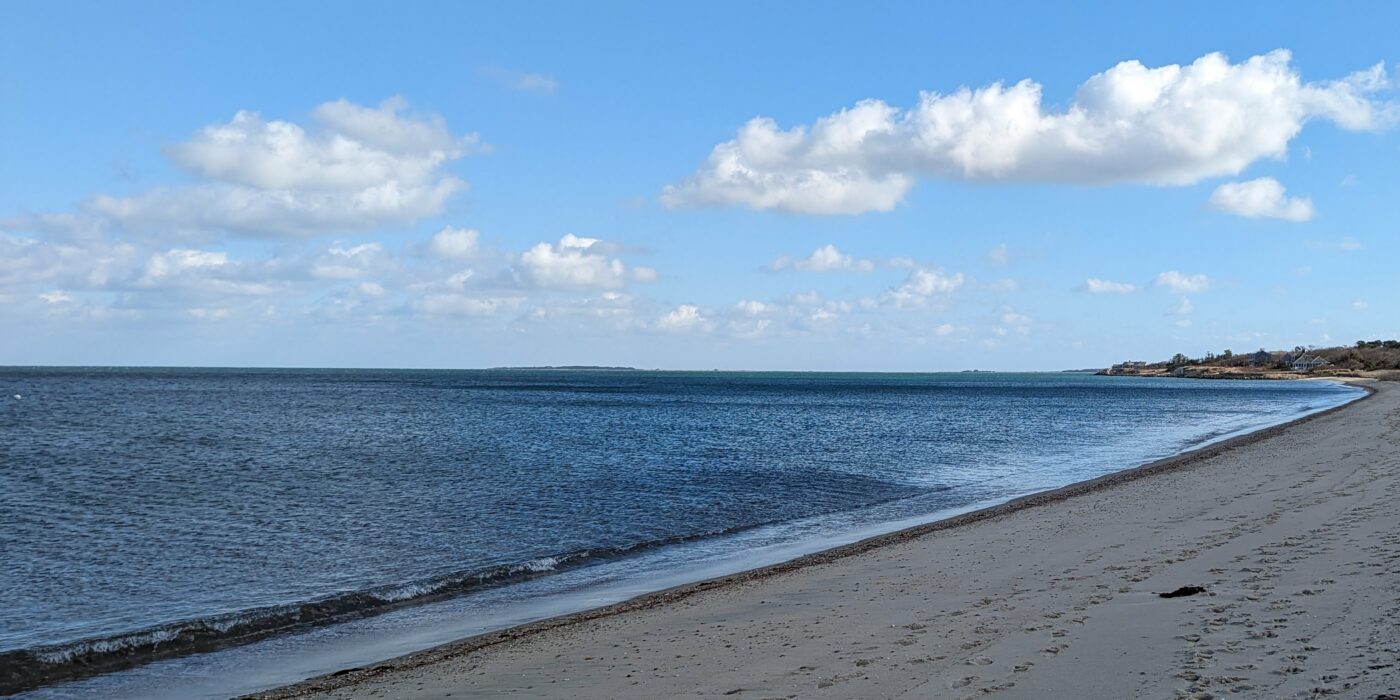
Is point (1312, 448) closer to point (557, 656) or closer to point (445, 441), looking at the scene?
point (557, 656)

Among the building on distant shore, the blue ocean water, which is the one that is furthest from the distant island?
the blue ocean water

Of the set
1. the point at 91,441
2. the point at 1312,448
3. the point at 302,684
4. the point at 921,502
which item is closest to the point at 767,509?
the point at 921,502

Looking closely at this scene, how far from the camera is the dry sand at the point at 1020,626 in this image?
7578 mm

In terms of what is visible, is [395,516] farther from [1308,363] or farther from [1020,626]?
[1308,363]

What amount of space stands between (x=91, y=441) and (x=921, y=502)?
1468 inches

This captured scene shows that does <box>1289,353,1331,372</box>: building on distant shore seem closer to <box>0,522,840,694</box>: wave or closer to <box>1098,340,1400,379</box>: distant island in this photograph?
<box>1098,340,1400,379</box>: distant island

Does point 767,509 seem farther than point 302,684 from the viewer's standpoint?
Yes

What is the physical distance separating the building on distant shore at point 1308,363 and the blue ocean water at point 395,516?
131 metres

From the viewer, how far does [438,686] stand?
9.27 m

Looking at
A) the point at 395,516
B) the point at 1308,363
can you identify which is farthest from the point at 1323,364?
the point at 395,516

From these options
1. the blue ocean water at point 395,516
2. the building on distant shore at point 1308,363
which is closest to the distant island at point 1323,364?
the building on distant shore at point 1308,363

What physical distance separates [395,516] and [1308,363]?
608 feet

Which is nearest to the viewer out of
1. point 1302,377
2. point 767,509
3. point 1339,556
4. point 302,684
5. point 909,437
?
point 302,684

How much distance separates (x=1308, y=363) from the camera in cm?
16712
